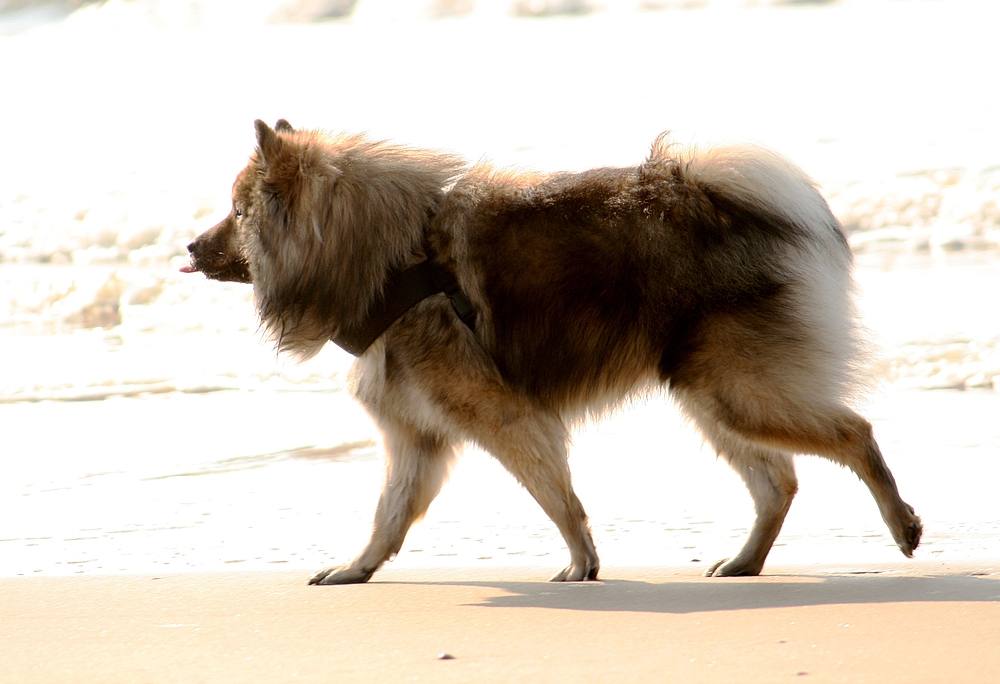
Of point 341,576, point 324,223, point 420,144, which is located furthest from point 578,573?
point 420,144

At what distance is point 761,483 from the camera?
12.5 ft

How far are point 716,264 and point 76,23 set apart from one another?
1026 inches

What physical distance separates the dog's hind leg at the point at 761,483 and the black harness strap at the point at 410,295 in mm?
882

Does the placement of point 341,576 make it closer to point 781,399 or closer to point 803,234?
point 781,399

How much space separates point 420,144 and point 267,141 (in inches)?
22.7

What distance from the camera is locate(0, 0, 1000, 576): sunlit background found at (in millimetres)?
4152

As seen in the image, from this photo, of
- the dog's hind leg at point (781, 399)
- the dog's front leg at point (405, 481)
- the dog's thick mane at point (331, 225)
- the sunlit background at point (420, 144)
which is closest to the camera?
the dog's hind leg at point (781, 399)

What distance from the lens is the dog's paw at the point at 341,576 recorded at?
349 centimetres

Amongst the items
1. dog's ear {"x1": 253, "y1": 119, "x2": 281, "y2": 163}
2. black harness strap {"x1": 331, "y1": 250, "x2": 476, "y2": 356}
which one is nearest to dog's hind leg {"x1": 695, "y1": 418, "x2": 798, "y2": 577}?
black harness strap {"x1": 331, "y1": 250, "x2": 476, "y2": 356}

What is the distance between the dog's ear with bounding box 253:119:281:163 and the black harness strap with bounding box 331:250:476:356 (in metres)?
0.53

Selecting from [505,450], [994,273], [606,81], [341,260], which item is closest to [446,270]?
[341,260]

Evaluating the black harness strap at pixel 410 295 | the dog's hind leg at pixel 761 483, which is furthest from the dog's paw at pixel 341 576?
the dog's hind leg at pixel 761 483

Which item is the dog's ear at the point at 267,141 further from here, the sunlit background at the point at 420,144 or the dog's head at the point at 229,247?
the sunlit background at the point at 420,144

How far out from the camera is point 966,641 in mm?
2561
